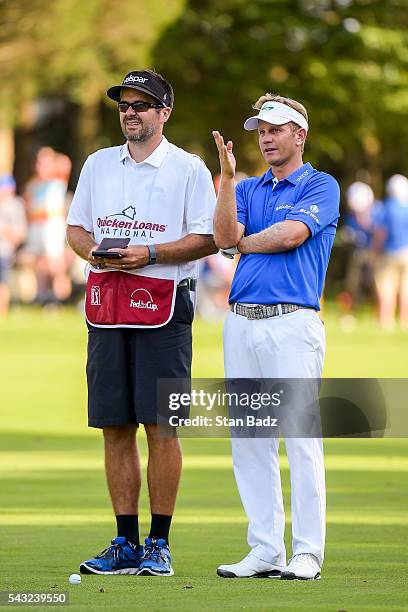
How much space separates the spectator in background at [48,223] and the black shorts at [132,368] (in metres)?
22.0

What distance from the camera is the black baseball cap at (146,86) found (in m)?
8.97

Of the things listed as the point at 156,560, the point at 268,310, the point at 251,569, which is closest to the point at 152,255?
the point at 268,310

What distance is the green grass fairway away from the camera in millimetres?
7996

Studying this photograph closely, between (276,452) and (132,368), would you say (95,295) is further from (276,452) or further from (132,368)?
(276,452)

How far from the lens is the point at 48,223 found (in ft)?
105

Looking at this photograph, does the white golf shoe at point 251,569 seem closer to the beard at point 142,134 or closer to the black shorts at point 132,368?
the black shorts at point 132,368

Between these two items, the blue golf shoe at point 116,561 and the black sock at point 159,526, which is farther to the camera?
the black sock at point 159,526

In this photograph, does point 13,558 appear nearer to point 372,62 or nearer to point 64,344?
point 64,344

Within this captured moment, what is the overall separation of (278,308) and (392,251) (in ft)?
67.6

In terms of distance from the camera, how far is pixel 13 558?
30.3 feet

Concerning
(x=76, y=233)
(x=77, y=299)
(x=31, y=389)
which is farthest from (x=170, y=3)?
(x=76, y=233)

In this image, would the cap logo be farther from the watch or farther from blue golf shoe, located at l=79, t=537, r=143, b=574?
blue golf shoe, located at l=79, t=537, r=143, b=574

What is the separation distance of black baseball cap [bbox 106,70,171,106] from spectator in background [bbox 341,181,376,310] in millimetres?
23397

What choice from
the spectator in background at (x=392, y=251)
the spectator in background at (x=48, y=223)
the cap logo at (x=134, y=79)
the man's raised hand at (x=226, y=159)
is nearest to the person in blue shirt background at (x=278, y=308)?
the man's raised hand at (x=226, y=159)
